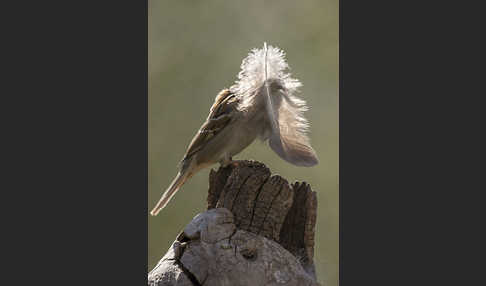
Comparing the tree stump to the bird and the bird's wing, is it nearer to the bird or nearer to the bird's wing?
the bird

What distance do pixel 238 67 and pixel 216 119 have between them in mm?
499

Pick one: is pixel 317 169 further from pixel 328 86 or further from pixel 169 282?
pixel 169 282

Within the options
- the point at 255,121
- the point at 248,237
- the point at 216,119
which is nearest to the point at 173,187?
the point at 216,119

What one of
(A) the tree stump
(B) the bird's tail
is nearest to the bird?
(B) the bird's tail

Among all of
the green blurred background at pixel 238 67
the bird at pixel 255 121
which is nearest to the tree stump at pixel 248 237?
the green blurred background at pixel 238 67

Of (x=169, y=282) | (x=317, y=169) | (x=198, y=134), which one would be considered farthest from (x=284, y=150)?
(x=169, y=282)

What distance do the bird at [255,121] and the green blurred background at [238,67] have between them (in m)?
0.08

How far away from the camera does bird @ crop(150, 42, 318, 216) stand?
5434mm

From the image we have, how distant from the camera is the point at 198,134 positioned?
588 cm

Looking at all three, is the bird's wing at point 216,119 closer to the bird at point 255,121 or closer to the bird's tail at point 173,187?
the bird at point 255,121

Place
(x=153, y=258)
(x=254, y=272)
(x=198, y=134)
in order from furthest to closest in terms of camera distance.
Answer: (x=198, y=134) → (x=153, y=258) → (x=254, y=272)

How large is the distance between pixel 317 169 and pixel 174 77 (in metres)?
1.31

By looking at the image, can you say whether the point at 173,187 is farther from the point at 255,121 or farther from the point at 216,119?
the point at 255,121

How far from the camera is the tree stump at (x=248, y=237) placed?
5035 millimetres
